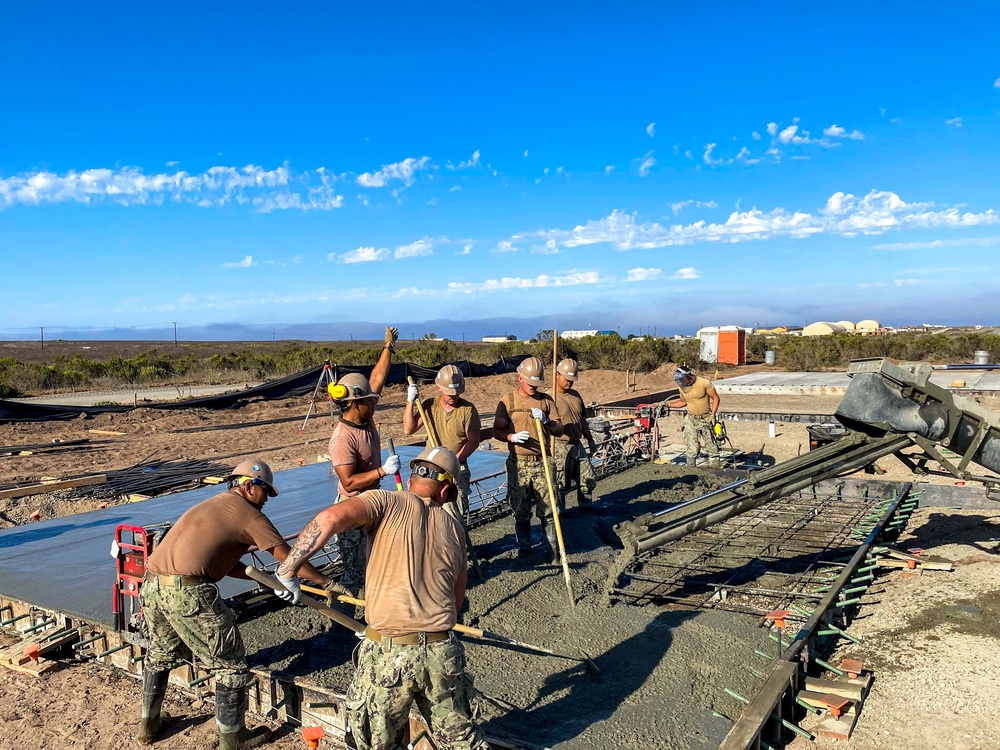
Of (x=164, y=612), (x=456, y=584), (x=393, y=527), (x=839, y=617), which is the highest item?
(x=393, y=527)

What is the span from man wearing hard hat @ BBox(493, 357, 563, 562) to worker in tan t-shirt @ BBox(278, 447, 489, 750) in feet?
10.1

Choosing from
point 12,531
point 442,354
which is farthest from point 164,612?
point 442,354

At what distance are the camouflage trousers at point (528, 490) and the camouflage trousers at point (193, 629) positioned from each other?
2.82 metres

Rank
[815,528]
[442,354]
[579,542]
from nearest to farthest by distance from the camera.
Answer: [579,542]
[815,528]
[442,354]

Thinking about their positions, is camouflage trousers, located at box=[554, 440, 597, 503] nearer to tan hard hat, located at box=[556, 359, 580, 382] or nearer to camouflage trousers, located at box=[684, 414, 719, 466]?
tan hard hat, located at box=[556, 359, 580, 382]

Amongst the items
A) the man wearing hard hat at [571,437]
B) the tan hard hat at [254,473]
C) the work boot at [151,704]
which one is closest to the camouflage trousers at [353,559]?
the tan hard hat at [254,473]

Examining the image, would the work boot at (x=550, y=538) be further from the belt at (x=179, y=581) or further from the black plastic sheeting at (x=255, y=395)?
the black plastic sheeting at (x=255, y=395)

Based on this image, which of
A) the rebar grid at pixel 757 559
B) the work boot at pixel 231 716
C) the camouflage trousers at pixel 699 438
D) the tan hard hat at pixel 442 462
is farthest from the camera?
the camouflage trousers at pixel 699 438

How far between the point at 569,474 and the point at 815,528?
Result: 9.17 feet

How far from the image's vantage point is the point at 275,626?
4.75m

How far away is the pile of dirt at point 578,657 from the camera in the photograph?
3.55m

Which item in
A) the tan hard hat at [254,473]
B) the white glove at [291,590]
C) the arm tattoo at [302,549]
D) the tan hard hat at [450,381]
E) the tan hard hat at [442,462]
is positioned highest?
the tan hard hat at [450,381]

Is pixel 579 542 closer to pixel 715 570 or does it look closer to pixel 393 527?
pixel 715 570

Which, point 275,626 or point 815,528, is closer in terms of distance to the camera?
point 275,626
